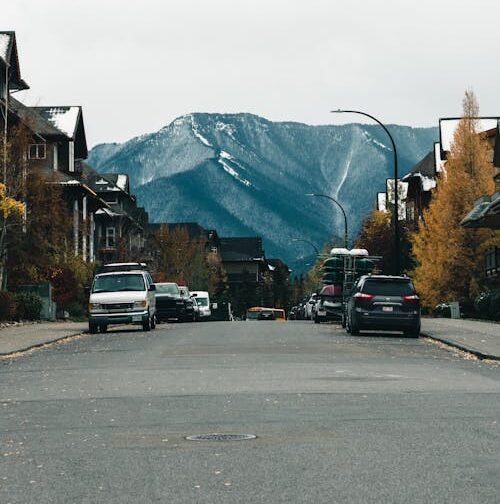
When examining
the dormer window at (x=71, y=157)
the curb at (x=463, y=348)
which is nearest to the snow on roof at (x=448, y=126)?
the dormer window at (x=71, y=157)

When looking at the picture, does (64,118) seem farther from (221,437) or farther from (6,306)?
(221,437)

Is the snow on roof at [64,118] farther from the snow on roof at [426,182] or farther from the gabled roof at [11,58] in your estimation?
the snow on roof at [426,182]

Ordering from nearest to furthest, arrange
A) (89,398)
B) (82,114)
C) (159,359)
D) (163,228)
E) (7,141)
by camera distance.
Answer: (89,398) → (159,359) → (7,141) → (82,114) → (163,228)

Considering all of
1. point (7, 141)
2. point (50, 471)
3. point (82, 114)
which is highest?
point (82, 114)

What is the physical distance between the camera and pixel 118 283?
43250 millimetres

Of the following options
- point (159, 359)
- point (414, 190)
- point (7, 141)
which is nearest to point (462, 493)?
point (159, 359)

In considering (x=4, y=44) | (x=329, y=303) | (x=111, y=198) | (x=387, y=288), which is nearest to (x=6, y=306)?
(x=329, y=303)

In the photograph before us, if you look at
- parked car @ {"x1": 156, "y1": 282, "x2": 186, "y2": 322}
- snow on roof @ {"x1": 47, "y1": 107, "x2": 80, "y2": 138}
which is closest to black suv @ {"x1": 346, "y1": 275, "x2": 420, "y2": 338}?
parked car @ {"x1": 156, "y1": 282, "x2": 186, "y2": 322}

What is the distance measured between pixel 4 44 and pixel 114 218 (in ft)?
137

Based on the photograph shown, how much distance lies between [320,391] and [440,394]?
1.55 meters

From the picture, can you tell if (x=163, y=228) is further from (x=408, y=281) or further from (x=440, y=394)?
(x=440, y=394)

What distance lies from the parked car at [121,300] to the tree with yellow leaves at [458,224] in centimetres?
2642

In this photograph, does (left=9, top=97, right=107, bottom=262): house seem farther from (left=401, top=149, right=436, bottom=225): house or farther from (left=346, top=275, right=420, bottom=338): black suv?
(left=346, top=275, right=420, bottom=338): black suv

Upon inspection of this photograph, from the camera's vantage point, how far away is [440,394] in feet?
54.0
